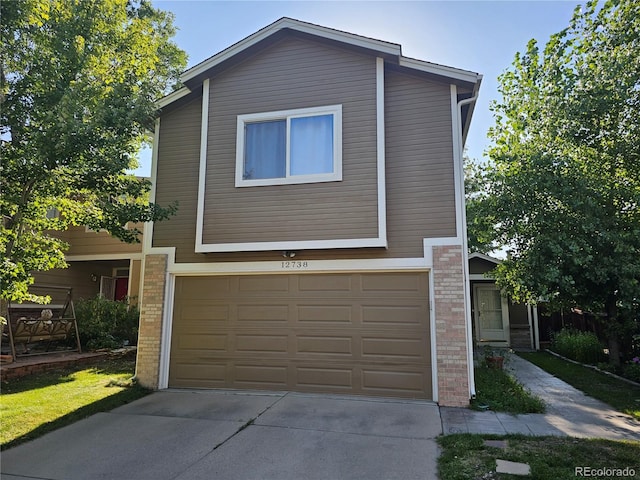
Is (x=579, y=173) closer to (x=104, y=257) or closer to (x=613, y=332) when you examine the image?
(x=613, y=332)

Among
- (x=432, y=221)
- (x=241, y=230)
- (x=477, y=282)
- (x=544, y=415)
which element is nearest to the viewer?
(x=544, y=415)

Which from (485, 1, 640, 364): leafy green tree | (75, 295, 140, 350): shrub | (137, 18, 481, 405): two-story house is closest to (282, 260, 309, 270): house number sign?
(137, 18, 481, 405): two-story house

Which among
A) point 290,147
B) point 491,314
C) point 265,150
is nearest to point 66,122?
point 265,150

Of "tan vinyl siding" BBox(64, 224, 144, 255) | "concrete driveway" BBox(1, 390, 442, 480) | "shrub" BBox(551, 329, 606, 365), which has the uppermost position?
"tan vinyl siding" BBox(64, 224, 144, 255)

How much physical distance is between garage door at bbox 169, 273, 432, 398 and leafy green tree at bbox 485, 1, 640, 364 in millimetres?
3689

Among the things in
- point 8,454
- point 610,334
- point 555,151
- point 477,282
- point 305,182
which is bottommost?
point 8,454

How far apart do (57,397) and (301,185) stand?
5572 mm

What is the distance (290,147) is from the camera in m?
8.05

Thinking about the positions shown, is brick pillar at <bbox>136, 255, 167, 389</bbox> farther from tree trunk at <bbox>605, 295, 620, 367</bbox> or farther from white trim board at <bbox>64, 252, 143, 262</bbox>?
tree trunk at <bbox>605, 295, 620, 367</bbox>

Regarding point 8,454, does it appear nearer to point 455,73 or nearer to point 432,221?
point 432,221

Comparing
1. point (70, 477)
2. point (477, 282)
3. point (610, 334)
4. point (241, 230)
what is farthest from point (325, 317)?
point (477, 282)

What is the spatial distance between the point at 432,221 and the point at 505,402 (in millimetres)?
3103

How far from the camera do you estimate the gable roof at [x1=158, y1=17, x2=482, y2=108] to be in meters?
7.57

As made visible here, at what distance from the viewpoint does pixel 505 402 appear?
6.63 metres
